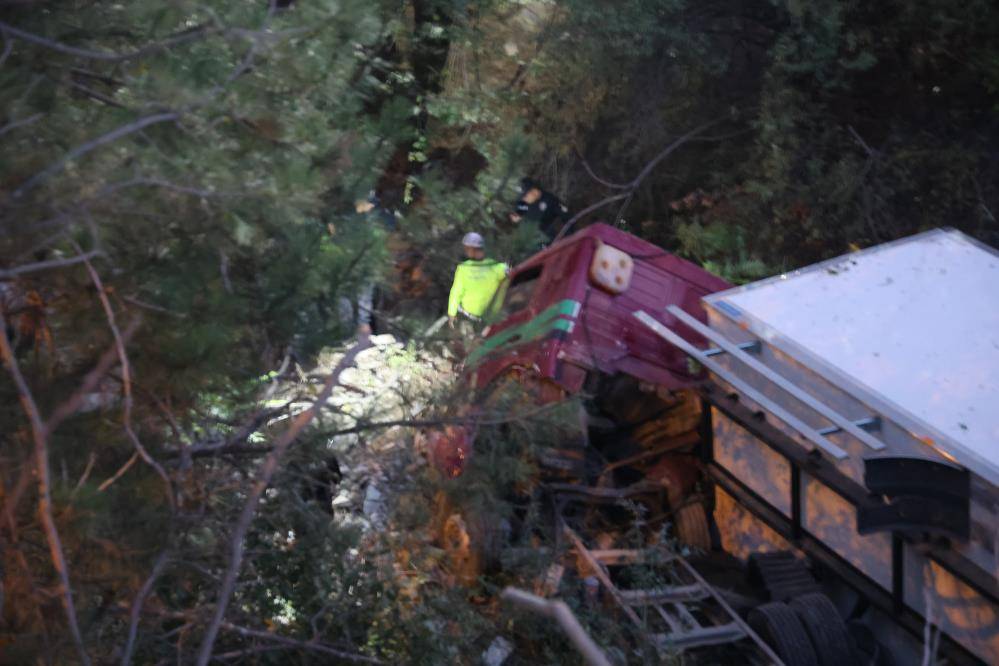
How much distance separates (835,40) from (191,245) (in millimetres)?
8855

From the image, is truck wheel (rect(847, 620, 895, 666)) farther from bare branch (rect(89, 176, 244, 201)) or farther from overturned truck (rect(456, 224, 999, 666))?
bare branch (rect(89, 176, 244, 201))

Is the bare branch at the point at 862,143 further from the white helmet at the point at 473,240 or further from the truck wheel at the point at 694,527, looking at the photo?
the white helmet at the point at 473,240

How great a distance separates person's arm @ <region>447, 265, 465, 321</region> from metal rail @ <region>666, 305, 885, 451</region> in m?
1.76

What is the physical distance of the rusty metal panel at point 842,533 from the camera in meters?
5.73

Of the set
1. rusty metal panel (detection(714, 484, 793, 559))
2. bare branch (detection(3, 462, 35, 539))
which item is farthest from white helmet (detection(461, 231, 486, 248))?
rusty metal panel (detection(714, 484, 793, 559))

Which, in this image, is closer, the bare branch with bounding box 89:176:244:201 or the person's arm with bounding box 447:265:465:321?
the bare branch with bounding box 89:176:244:201

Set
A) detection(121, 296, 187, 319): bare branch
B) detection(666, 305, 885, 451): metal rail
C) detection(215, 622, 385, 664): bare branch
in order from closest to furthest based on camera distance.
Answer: detection(121, 296, 187, 319): bare branch < detection(215, 622, 385, 664): bare branch < detection(666, 305, 885, 451): metal rail

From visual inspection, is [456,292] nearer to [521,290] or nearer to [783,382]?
[783,382]

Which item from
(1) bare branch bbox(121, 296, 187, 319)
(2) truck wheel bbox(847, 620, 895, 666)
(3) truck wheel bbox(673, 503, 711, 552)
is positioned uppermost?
(1) bare branch bbox(121, 296, 187, 319)

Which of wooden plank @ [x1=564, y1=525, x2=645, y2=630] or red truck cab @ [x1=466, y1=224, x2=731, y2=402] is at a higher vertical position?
red truck cab @ [x1=466, y1=224, x2=731, y2=402]

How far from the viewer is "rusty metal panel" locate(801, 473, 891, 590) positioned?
5730mm

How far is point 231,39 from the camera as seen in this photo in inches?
154

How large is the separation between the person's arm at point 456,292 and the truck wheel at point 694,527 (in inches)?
89.6

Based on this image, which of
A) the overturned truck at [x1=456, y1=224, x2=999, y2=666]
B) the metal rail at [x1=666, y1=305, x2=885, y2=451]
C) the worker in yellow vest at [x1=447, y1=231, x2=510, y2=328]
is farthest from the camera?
the metal rail at [x1=666, y1=305, x2=885, y2=451]
